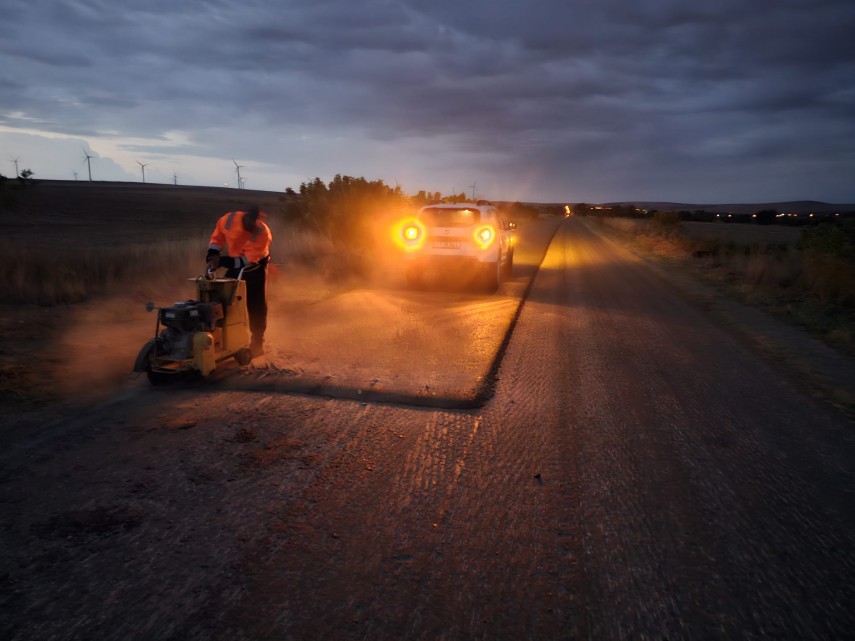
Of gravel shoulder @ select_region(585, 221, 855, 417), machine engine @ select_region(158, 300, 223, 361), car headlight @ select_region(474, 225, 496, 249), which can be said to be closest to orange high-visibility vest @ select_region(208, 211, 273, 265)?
machine engine @ select_region(158, 300, 223, 361)

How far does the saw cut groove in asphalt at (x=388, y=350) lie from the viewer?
5.70 m

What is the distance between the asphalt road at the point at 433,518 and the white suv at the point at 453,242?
6.82 metres

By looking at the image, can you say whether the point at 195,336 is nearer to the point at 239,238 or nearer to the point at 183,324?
the point at 183,324

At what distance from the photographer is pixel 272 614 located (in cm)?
253

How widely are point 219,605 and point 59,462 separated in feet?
7.19

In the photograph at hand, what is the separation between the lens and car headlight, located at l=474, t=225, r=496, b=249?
40.4 ft

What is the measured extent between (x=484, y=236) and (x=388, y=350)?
5937 mm

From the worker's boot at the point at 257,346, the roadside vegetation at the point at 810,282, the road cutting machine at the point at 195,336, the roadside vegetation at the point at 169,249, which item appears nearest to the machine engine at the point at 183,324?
the road cutting machine at the point at 195,336

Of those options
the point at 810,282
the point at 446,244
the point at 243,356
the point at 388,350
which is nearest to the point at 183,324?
the point at 243,356

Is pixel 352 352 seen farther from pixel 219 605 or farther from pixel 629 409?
pixel 219 605

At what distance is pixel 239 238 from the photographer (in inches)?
253

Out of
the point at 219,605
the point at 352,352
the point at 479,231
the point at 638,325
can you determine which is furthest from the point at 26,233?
the point at 219,605

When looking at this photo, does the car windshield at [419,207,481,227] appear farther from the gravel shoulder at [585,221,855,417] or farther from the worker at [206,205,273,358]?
the worker at [206,205,273,358]

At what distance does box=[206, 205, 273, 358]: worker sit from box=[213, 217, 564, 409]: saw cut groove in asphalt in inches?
33.0
